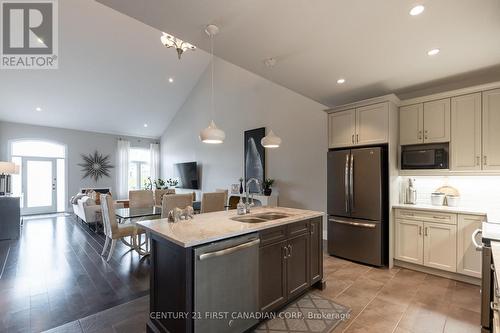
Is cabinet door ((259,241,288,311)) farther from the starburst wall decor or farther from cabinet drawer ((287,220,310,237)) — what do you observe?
the starburst wall decor

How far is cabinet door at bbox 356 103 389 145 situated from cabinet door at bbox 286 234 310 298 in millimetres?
1909

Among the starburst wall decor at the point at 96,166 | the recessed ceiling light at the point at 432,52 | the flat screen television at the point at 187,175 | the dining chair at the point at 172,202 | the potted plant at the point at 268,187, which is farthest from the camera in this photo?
the starburst wall decor at the point at 96,166

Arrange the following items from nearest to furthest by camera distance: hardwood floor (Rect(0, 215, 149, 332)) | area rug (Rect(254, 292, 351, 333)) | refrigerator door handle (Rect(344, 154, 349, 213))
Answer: area rug (Rect(254, 292, 351, 333))
hardwood floor (Rect(0, 215, 149, 332))
refrigerator door handle (Rect(344, 154, 349, 213))

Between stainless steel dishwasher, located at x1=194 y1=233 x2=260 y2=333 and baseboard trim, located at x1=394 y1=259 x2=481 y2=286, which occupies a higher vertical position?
stainless steel dishwasher, located at x1=194 y1=233 x2=260 y2=333

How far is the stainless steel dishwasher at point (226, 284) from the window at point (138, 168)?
31.1 ft

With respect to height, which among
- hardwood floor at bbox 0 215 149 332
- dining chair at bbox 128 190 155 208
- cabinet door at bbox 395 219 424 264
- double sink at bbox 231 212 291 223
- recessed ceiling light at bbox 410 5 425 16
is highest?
recessed ceiling light at bbox 410 5 425 16

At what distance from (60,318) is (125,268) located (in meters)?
1.19

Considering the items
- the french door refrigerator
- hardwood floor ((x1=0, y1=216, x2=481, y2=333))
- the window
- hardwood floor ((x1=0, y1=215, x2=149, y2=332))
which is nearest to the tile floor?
hardwood floor ((x1=0, y1=216, x2=481, y2=333))

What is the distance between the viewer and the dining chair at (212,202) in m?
4.10

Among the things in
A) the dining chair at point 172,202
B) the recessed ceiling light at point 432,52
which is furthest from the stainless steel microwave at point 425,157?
the dining chair at point 172,202

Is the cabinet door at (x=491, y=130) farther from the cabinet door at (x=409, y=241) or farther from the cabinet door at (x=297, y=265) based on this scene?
the cabinet door at (x=297, y=265)

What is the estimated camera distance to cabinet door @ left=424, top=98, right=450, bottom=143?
126 inches

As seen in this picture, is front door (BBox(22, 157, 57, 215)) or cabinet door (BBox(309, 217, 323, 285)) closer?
cabinet door (BBox(309, 217, 323, 285))

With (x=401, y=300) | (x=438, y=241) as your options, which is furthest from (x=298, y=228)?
(x=438, y=241)
